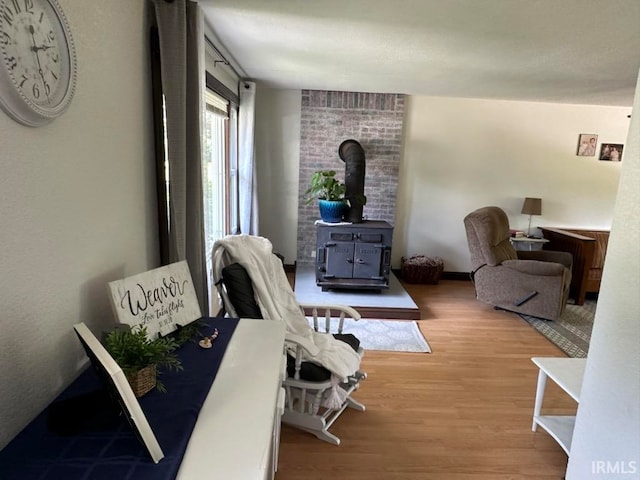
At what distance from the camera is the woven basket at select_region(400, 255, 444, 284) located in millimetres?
4684

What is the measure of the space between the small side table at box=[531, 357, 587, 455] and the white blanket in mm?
995

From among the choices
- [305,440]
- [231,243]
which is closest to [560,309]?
[305,440]

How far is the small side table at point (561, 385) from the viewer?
6.05ft

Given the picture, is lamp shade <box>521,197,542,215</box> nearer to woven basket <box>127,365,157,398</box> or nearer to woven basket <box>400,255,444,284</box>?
woven basket <box>400,255,444,284</box>

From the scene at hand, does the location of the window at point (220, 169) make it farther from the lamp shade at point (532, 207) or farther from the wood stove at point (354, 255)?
the lamp shade at point (532, 207)

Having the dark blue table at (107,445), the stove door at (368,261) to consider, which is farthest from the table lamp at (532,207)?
the dark blue table at (107,445)

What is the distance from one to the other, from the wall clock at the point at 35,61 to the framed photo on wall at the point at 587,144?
5478 mm

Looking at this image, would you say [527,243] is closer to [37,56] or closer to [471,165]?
[471,165]

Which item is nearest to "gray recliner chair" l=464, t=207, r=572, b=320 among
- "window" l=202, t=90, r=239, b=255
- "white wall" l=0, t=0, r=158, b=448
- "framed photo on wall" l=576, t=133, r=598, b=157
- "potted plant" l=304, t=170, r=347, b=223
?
"potted plant" l=304, t=170, r=347, b=223

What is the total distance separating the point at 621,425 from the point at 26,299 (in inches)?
76.9

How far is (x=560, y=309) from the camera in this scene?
12.0ft

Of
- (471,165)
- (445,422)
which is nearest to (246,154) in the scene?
(471,165)

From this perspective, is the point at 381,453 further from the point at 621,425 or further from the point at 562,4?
the point at 562,4

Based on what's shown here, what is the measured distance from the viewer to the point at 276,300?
2133 millimetres
